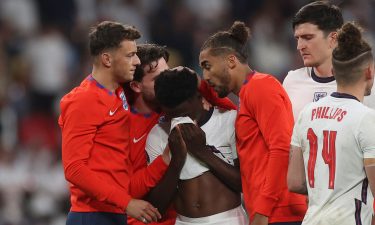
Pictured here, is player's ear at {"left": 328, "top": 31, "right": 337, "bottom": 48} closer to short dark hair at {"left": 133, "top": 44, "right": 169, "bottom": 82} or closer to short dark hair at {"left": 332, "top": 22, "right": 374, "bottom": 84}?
A: short dark hair at {"left": 332, "top": 22, "right": 374, "bottom": 84}

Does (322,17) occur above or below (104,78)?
above

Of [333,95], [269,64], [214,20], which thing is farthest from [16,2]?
[333,95]

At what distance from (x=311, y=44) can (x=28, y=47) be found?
6463mm

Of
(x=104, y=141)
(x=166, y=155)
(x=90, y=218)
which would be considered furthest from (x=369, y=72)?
(x=90, y=218)

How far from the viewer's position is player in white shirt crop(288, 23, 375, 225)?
418 cm

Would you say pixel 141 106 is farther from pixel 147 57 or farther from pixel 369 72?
pixel 369 72

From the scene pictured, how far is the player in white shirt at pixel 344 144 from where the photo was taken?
4176 mm

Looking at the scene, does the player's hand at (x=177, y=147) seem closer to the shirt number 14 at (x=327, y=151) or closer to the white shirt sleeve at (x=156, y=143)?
the white shirt sleeve at (x=156, y=143)

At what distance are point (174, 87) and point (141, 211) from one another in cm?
74

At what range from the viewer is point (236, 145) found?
5145 millimetres

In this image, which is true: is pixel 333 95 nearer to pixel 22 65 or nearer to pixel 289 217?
pixel 289 217

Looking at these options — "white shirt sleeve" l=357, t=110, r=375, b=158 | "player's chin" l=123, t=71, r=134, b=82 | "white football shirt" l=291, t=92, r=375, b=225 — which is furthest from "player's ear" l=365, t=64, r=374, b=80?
"player's chin" l=123, t=71, r=134, b=82

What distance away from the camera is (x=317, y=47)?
525 centimetres

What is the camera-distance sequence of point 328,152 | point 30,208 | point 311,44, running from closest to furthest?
Answer: point 328,152
point 311,44
point 30,208
